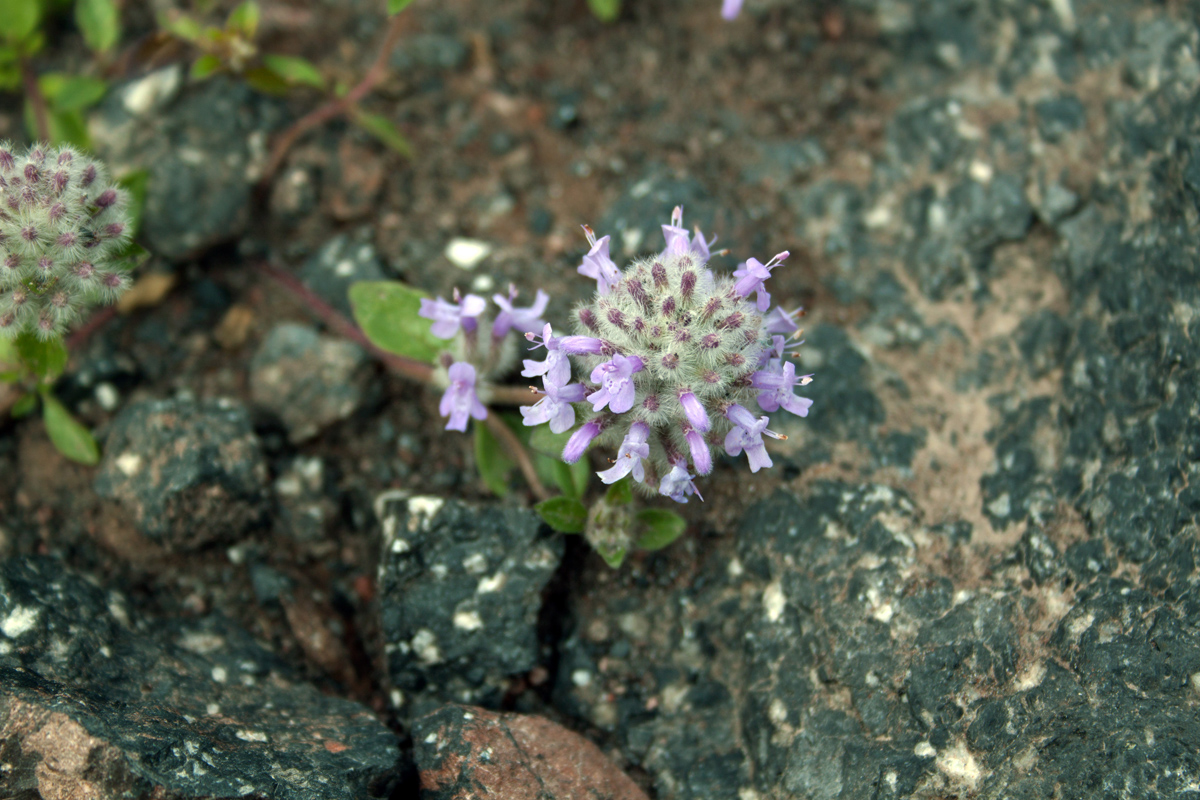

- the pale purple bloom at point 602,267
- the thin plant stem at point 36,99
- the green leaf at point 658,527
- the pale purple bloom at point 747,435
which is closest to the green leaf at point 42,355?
the thin plant stem at point 36,99

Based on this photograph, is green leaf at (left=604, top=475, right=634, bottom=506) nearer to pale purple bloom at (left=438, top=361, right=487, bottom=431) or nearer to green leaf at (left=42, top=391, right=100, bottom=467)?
pale purple bloom at (left=438, top=361, right=487, bottom=431)

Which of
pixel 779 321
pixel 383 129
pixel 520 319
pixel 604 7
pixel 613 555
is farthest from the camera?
pixel 604 7

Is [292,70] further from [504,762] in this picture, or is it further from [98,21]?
[504,762]

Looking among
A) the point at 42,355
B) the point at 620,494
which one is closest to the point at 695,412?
the point at 620,494

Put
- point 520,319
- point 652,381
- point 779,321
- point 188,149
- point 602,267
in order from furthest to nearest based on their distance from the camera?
point 188,149 < point 520,319 < point 779,321 < point 602,267 < point 652,381

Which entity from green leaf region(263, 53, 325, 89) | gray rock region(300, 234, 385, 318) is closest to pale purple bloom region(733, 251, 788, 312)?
gray rock region(300, 234, 385, 318)

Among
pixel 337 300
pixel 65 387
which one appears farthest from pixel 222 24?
pixel 65 387

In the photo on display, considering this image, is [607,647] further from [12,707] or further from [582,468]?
[12,707]
